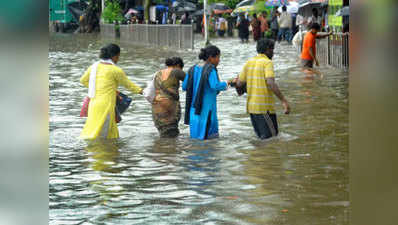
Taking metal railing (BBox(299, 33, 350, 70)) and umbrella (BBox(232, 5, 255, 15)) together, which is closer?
metal railing (BBox(299, 33, 350, 70))

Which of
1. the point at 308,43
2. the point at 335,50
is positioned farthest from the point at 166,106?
the point at 335,50

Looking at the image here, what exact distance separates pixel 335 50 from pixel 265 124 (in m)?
11.6

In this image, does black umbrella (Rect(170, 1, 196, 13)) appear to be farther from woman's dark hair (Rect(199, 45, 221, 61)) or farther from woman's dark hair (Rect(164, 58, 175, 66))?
woman's dark hair (Rect(199, 45, 221, 61))

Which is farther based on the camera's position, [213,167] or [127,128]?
[127,128]

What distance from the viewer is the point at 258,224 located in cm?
549

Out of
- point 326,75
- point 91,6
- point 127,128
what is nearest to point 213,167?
point 127,128

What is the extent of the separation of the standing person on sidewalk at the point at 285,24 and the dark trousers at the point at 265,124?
27207 mm

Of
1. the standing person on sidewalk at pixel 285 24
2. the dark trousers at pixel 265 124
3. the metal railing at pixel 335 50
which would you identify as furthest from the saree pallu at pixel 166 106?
the standing person on sidewalk at pixel 285 24

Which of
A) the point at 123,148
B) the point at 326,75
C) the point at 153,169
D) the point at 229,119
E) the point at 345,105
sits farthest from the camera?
the point at 326,75

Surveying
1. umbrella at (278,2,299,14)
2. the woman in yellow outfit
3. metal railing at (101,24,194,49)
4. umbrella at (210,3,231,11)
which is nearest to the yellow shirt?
the woman in yellow outfit

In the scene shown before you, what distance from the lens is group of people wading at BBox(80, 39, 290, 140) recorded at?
9258mm

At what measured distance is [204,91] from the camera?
9.34m
